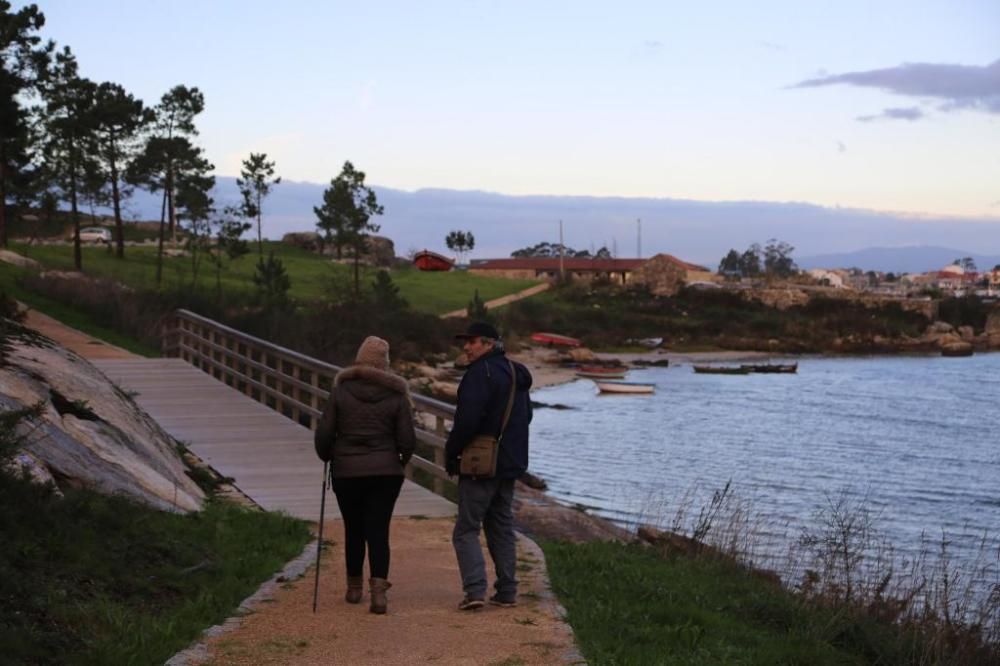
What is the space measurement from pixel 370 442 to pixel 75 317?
26759 millimetres

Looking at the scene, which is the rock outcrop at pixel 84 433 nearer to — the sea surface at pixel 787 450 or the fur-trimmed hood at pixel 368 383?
the fur-trimmed hood at pixel 368 383

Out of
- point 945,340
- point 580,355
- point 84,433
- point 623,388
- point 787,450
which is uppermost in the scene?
point 84,433

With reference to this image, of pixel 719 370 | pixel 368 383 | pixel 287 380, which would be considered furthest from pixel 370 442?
pixel 719 370

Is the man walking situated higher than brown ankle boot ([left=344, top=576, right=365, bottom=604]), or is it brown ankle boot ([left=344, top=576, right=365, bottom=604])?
the man walking

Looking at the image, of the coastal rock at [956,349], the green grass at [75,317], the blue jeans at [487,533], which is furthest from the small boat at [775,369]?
the blue jeans at [487,533]

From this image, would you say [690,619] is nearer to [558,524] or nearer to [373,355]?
[373,355]

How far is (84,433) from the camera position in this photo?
1146cm

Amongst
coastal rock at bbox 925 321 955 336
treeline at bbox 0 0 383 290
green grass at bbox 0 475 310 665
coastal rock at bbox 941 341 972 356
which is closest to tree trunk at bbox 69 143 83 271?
treeline at bbox 0 0 383 290

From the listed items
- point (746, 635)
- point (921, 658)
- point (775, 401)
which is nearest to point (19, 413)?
point (746, 635)

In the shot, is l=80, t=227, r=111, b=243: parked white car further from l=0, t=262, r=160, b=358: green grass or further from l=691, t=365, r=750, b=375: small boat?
l=0, t=262, r=160, b=358: green grass

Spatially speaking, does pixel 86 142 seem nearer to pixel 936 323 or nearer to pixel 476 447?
pixel 476 447

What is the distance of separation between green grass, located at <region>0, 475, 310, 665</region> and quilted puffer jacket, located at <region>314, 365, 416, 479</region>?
1265 mm

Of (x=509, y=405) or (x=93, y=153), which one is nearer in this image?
(x=509, y=405)

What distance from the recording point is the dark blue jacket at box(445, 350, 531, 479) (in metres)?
8.55
